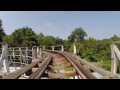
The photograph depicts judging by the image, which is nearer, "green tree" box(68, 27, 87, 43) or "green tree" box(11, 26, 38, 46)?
"green tree" box(11, 26, 38, 46)

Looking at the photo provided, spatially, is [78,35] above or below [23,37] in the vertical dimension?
above

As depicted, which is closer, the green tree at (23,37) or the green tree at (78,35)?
the green tree at (23,37)

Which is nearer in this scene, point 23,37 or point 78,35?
point 23,37
